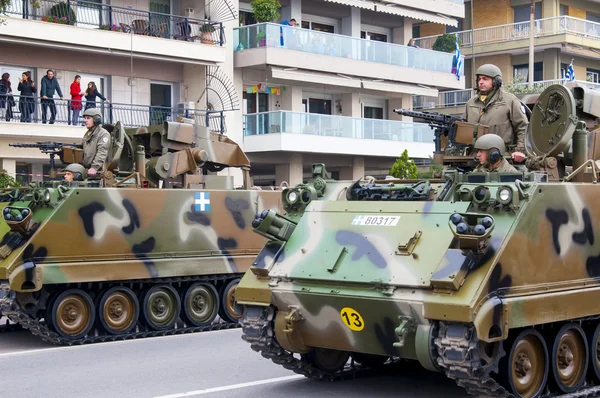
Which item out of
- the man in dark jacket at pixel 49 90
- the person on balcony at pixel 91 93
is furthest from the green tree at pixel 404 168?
the man in dark jacket at pixel 49 90

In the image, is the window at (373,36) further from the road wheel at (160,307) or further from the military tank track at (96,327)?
the road wheel at (160,307)

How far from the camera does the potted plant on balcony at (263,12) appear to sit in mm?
30078

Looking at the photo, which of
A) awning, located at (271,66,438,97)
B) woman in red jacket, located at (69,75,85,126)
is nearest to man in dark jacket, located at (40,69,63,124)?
woman in red jacket, located at (69,75,85,126)

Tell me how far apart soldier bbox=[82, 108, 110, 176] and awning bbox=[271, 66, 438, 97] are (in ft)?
49.6

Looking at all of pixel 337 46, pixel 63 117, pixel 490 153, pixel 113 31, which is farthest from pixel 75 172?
pixel 337 46

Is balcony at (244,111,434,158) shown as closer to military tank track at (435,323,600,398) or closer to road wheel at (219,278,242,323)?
road wheel at (219,278,242,323)

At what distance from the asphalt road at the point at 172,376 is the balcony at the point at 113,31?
12.7m

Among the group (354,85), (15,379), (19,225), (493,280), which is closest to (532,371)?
(493,280)

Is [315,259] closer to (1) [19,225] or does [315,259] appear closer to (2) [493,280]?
(2) [493,280]

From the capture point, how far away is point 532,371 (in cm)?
921

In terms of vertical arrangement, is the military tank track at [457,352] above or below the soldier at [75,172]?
below

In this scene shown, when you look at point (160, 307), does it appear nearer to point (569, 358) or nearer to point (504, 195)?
point (569, 358)

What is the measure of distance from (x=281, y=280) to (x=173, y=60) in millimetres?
19525

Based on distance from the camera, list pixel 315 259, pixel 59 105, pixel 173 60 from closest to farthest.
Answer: pixel 315 259 < pixel 59 105 < pixel 173 60
